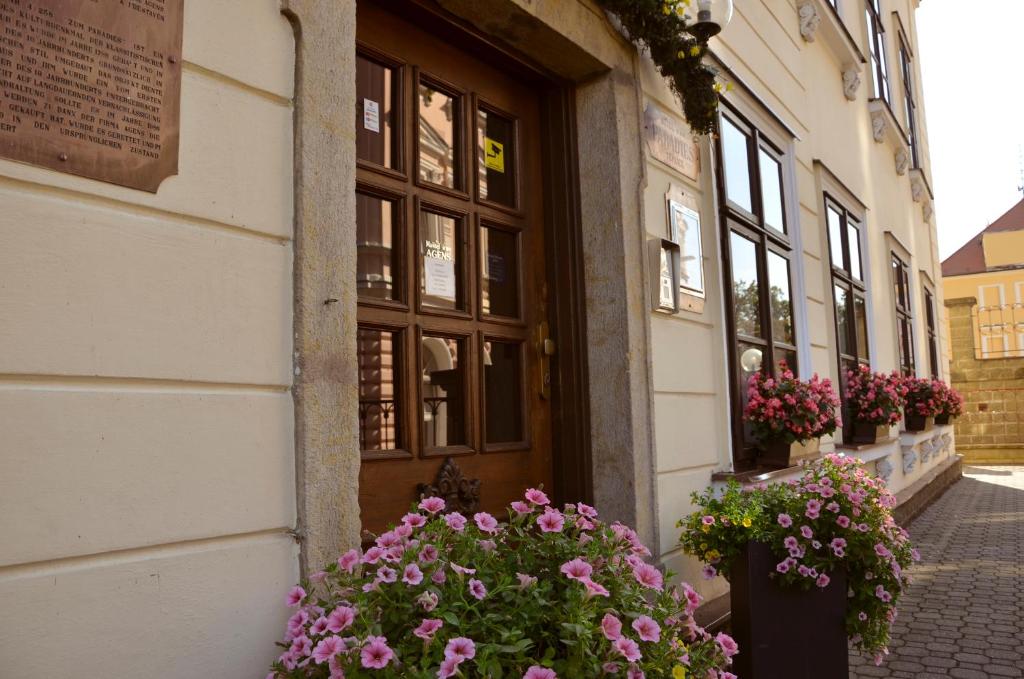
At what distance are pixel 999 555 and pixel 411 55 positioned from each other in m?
5.55

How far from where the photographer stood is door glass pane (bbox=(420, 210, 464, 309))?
2881 mm

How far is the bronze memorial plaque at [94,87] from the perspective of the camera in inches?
60.0

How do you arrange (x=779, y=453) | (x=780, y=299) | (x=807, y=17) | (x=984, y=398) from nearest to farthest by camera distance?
1. (x=779, y=453)
2. (x=780, y=299)
3. (x=807, y=17)
4. (x=984, y=398)

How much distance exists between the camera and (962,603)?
4.59 meters

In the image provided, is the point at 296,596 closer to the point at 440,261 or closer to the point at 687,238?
the point at 440,261

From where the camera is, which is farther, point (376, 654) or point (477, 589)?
point (477, 589)

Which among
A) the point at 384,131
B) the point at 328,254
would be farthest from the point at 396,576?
the point at 384,131

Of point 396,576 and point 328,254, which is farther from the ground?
point 328,254

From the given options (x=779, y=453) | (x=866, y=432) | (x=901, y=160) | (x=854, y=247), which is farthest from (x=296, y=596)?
(x=901, y=160)

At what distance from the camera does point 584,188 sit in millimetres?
3438

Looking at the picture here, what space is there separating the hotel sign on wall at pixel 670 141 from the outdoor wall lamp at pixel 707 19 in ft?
1.20

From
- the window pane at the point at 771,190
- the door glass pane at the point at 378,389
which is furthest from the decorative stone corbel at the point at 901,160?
the door glass pane at the point at 378,389

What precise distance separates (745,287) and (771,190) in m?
1.01

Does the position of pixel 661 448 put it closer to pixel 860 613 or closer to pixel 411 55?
pixel 860 613
